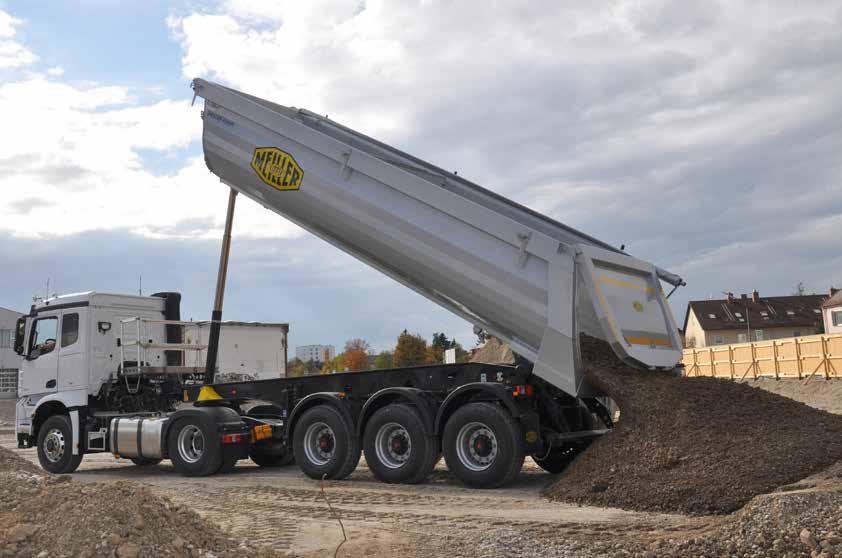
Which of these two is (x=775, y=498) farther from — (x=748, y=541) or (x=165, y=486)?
(x=165, y=486)

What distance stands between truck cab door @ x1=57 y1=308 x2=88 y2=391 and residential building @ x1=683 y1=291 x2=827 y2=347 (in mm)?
62955

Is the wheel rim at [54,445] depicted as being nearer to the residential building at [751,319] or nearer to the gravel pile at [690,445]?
the gravel pile at [690,445]

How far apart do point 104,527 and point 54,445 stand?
9.24m

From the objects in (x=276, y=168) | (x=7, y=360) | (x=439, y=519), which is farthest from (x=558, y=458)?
(x=7, y=360)

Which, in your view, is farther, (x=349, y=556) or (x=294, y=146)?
(x=294, y=146)

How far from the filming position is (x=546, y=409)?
1016cm

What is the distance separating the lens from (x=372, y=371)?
11461 mm

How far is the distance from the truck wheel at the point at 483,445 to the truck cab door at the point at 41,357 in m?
7.86

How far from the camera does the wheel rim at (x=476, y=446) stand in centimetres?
995

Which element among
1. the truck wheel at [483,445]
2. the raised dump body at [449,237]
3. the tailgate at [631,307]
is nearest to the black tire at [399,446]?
the truck wheel at [483,445]

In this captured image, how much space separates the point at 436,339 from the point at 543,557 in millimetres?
36714

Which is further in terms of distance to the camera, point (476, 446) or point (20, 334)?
point (20, 334)

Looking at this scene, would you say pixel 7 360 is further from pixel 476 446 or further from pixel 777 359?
pixel 476 446

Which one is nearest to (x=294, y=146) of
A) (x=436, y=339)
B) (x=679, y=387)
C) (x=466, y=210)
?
(x=466, y=210)
